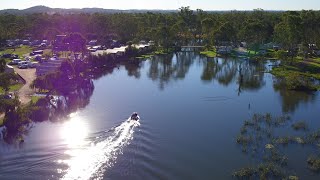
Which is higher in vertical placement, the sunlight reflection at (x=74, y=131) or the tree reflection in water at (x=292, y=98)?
the tree reflection in water at (x=292, y=98)

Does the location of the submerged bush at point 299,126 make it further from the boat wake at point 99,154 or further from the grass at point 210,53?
the grass at point 210,53

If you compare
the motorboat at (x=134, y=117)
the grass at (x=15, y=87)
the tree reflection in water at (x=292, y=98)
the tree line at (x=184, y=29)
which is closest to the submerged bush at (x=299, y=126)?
the tree reflection in water at (x=292, y=98)

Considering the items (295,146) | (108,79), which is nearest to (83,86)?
(108,79)

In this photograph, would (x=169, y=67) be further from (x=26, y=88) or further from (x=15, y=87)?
(x=15, y=87)

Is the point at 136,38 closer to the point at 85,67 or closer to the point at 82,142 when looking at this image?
the point at 85,67

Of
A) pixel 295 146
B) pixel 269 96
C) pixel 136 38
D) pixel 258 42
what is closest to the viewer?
pixel 295 146

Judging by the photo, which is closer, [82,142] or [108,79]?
[82,142]
